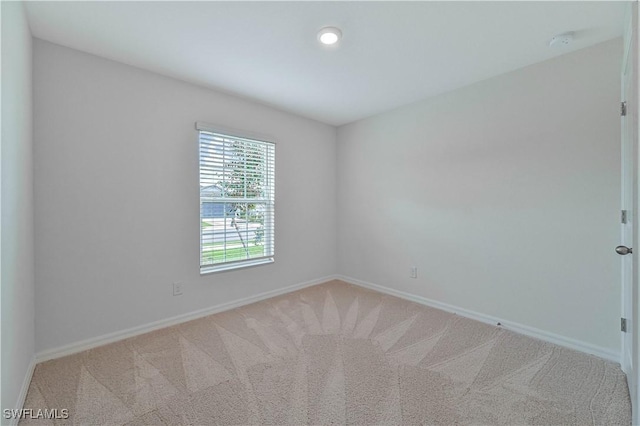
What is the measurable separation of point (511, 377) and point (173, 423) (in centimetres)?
216

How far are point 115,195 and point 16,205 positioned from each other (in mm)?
788

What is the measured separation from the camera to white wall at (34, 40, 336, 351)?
2.09 meters

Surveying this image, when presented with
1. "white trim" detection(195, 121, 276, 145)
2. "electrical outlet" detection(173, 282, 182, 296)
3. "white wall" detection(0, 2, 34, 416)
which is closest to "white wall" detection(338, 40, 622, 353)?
"white trim" detection(195, 121, 276, 145)

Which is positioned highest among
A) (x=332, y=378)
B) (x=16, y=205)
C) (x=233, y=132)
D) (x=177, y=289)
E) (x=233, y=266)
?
(x=233, y=132)

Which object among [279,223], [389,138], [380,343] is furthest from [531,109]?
[279,223]

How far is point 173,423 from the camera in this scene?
149cm

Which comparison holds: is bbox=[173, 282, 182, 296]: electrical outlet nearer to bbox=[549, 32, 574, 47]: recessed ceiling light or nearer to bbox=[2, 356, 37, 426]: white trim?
bbox=[2, 356, 37, 426]: white trim

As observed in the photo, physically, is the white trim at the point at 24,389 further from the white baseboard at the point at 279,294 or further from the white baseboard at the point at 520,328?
the white baseboard at the point at 520,328

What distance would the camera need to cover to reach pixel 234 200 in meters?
3.14

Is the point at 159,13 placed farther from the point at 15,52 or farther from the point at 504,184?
the point at 504,184

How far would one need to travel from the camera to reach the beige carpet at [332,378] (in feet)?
5.09

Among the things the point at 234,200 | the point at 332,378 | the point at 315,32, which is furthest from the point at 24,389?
the point at 315,32

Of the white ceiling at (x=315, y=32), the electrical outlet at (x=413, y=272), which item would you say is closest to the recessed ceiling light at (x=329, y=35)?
the white ceiling at (x=315, y=32)

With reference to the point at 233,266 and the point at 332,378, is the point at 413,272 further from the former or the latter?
the point at 233,266
